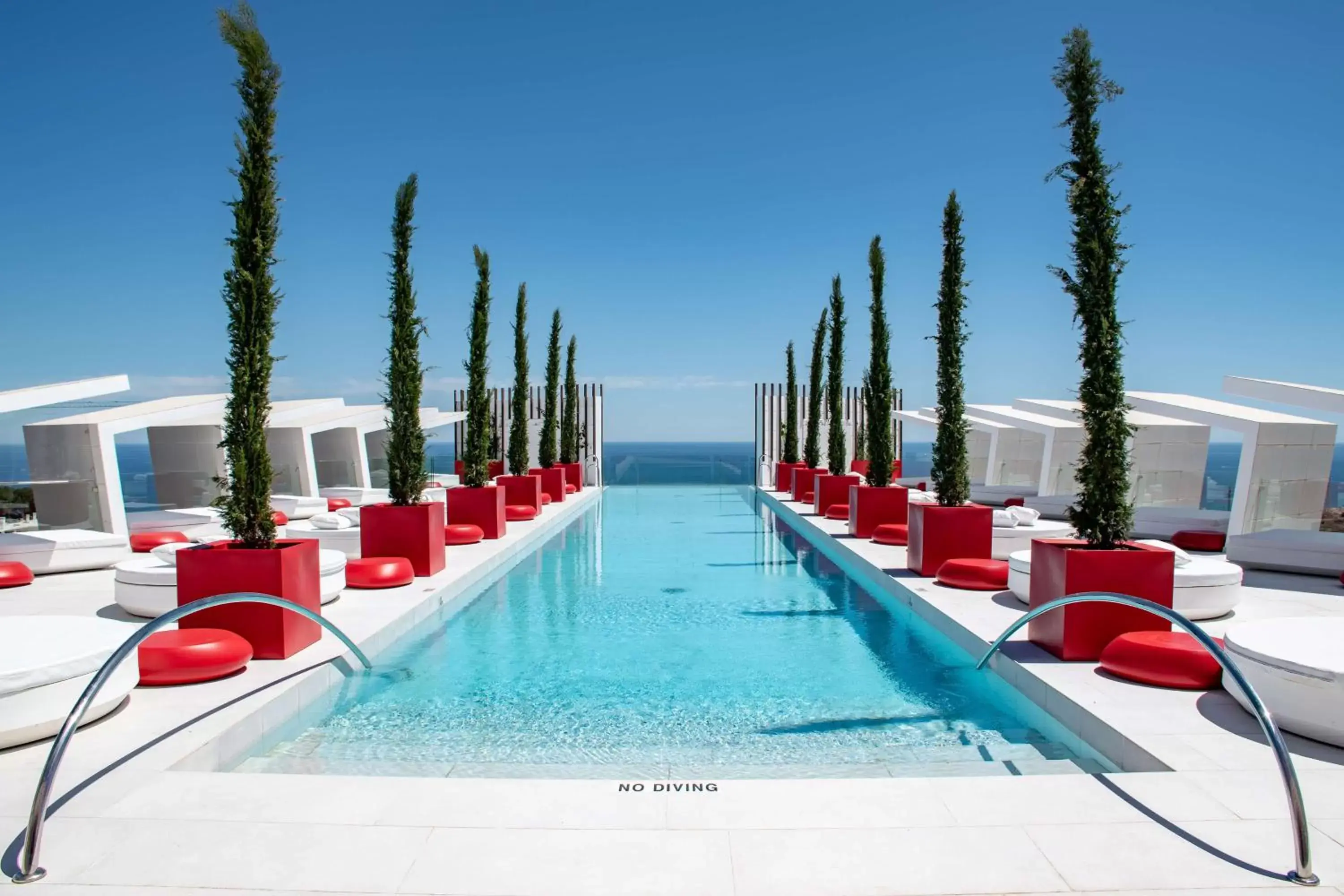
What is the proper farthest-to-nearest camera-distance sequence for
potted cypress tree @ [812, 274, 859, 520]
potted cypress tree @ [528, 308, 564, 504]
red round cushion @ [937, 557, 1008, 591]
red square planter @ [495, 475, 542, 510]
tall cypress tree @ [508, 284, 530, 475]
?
1. potted cypress tree @ [528, 308, 564, 504]
2. tall cypress tree @ [508, 284, 530, 475]
3. red square planter @ [495, 475, 542, 510]
4. potted cypress tree @ [812, 274, 859, 520]
5. red round cushion @ [937, 557, 1008, 591]

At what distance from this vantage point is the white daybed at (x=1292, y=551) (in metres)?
9.74

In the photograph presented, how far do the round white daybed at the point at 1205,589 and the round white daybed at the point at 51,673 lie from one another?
6.42m

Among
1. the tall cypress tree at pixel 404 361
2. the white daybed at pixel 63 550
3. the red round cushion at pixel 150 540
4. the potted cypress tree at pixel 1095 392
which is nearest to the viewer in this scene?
the potted cypress tree at pixel 1095 392

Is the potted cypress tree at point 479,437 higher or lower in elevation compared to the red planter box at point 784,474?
higher

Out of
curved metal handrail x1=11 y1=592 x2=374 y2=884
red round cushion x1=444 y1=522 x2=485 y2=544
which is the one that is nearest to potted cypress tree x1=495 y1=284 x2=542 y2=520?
red round cushion x1=444 y1=522 x2=485 y2=544

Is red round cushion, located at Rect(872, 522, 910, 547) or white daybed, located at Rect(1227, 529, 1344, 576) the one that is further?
red round cushion, located at Rect(872, 522, 910, 547)

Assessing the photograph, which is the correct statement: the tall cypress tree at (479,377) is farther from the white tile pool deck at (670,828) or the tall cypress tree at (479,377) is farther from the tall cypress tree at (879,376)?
the white tile pool deck at (670,828)

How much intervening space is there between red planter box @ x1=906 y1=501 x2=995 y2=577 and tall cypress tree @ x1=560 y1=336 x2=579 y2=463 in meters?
15.8

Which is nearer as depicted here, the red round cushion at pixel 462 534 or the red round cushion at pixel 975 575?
the red round cushion at pixel 975 575

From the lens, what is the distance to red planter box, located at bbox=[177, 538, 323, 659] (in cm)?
589

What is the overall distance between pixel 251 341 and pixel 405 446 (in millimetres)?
3742

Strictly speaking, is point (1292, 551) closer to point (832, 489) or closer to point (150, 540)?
point (832, 489)

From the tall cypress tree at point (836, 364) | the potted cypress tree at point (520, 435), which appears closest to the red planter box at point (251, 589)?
the potted cypress tree at point (520, 435)

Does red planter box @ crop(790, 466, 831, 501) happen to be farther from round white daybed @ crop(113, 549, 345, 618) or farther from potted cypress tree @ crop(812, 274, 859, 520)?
round white daybed @ crop(113, 549, 345, 618)
